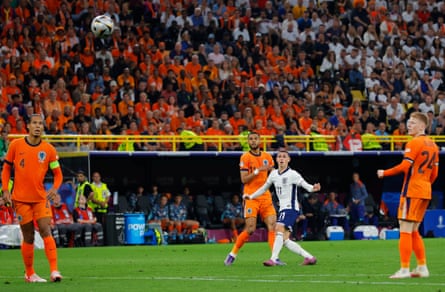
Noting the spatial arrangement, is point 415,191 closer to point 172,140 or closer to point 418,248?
point 418,248

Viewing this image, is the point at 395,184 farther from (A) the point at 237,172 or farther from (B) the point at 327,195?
(A) the point at 237,172

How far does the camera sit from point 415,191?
13180mm

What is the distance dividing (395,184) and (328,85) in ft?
12.6

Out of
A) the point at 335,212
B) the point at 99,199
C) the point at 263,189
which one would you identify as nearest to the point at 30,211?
the point at 263,189

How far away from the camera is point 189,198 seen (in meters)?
30.4

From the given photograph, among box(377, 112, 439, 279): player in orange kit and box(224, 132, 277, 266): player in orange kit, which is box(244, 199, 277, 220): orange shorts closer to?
box(224, 132, 277, 266): player in orange kit

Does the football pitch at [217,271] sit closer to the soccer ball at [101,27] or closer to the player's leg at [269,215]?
the player's leg at [269,215]

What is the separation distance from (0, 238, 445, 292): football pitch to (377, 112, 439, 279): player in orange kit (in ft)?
0.99

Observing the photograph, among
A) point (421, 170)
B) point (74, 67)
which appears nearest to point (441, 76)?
point (74, 67)

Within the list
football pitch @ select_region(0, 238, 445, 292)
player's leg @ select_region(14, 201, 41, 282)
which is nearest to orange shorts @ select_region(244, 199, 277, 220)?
football pitch @ select_region(0, 238, 445, 292)

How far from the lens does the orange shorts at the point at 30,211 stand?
13672 mm

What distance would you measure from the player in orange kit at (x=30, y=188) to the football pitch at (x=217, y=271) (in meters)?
0.55

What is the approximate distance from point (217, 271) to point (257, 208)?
2413 mm

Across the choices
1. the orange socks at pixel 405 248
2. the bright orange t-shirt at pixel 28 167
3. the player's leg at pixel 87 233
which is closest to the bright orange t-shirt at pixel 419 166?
the orange socks at pixel 405 248
